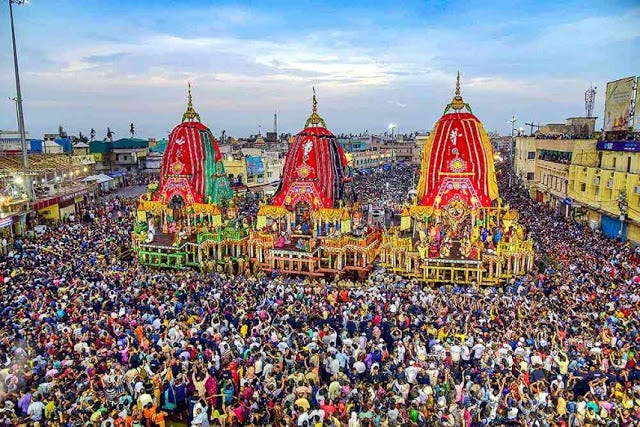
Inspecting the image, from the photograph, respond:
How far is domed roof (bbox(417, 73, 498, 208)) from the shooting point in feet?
78.7

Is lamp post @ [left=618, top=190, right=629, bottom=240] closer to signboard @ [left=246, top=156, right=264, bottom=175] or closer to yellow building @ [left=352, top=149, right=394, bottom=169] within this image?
signboard @ [left=246, top=156, right=264, bottom=175]

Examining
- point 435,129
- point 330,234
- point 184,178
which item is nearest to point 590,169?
point 435,129

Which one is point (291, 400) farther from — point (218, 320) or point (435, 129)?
point (435, 129)

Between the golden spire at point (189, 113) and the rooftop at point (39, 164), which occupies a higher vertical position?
the golden spire at point (189, 113)

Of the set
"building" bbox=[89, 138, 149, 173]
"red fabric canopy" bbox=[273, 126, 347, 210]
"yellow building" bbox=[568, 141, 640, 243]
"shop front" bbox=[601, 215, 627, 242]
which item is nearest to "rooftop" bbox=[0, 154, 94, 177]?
"building" bbox=[89, 138, 149, 173]

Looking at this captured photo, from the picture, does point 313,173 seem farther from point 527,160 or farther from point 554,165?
point 527,160

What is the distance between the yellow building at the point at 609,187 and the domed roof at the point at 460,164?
10113 mm

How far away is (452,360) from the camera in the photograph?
13.1 meters

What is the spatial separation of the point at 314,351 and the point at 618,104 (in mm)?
31528

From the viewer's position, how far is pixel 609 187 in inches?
1244

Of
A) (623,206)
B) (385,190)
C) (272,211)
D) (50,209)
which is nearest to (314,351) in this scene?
(272,211)

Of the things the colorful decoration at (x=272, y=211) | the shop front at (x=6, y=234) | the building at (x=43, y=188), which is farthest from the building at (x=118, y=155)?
the colorful decoration at (x=272, y=211)

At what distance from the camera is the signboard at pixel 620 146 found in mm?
28922

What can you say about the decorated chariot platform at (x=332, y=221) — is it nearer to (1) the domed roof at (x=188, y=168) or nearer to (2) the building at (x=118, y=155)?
(1) the domed roof at (x=188, y=168)
